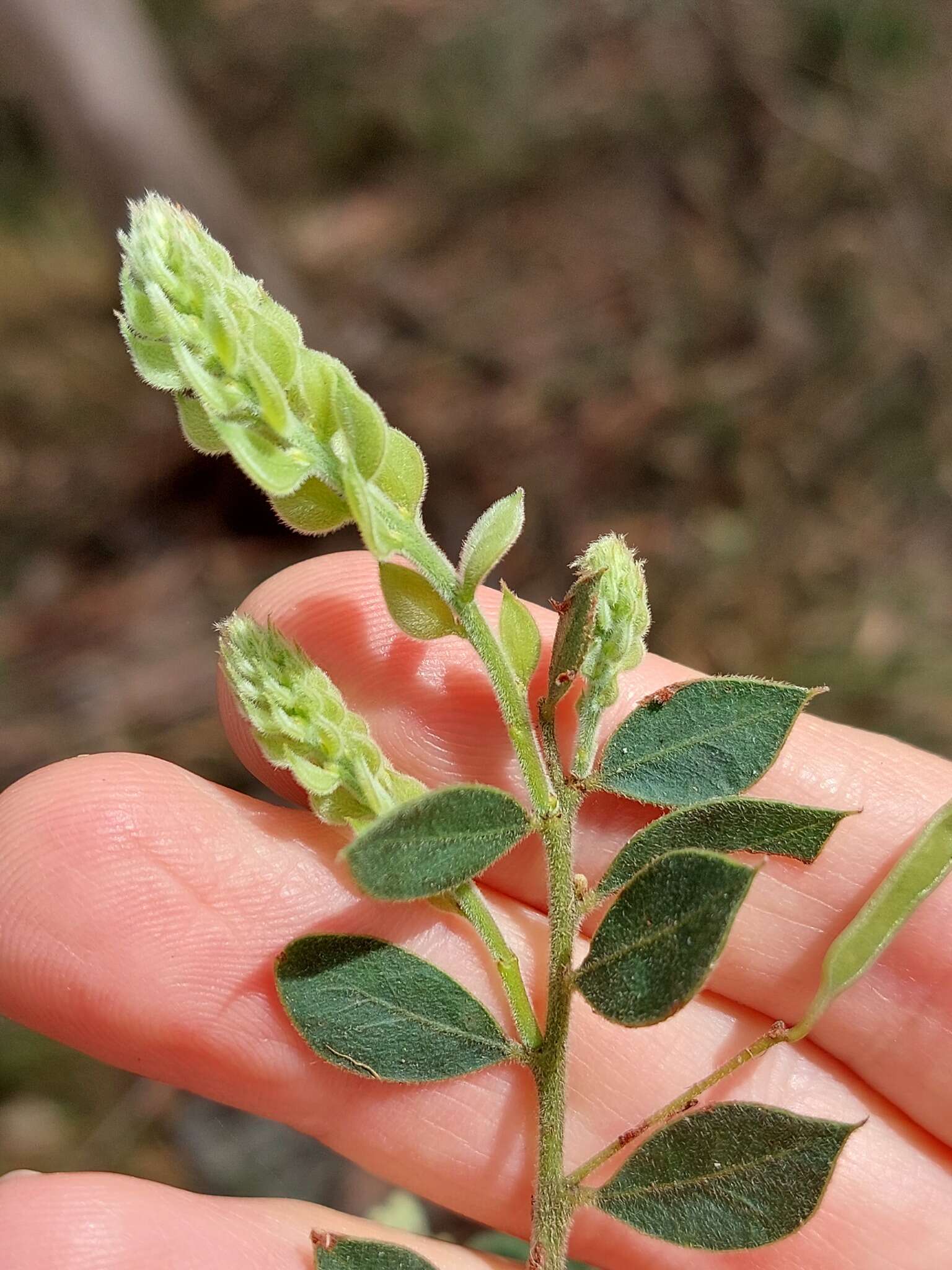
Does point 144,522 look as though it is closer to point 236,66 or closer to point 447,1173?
point 236,66

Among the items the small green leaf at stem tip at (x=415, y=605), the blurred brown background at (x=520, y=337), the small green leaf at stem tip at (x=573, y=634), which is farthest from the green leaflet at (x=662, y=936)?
the blurred brown background at (x=520, y=337)

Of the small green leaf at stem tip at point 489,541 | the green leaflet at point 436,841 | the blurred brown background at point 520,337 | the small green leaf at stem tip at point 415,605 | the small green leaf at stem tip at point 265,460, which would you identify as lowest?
the blurred brown background at point 520,337

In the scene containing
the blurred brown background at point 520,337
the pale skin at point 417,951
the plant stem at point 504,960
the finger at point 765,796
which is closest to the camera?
the plant stem at point 504,960

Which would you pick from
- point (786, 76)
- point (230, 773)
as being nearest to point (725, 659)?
point (230, 773)

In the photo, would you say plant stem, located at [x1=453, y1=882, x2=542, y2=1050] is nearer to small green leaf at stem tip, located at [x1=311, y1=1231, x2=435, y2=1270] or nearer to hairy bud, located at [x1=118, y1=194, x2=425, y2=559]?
small green leaf at stem tip, located at [x1=311, y1=1231, x2=435, y2=1270]

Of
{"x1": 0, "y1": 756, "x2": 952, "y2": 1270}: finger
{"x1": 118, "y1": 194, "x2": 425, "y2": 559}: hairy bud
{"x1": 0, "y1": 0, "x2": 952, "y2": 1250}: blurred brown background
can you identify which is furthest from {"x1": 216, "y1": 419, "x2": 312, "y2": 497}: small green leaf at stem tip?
{"x1": 0, "y1": 0, "x2": 952, "y2": 1250}: blurred brown background

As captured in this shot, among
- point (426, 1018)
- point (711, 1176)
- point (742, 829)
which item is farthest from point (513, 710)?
point (711, 1176)

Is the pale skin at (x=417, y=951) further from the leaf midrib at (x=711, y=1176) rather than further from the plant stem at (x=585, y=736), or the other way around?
the leaf midrib at (x=711, y=1176)
